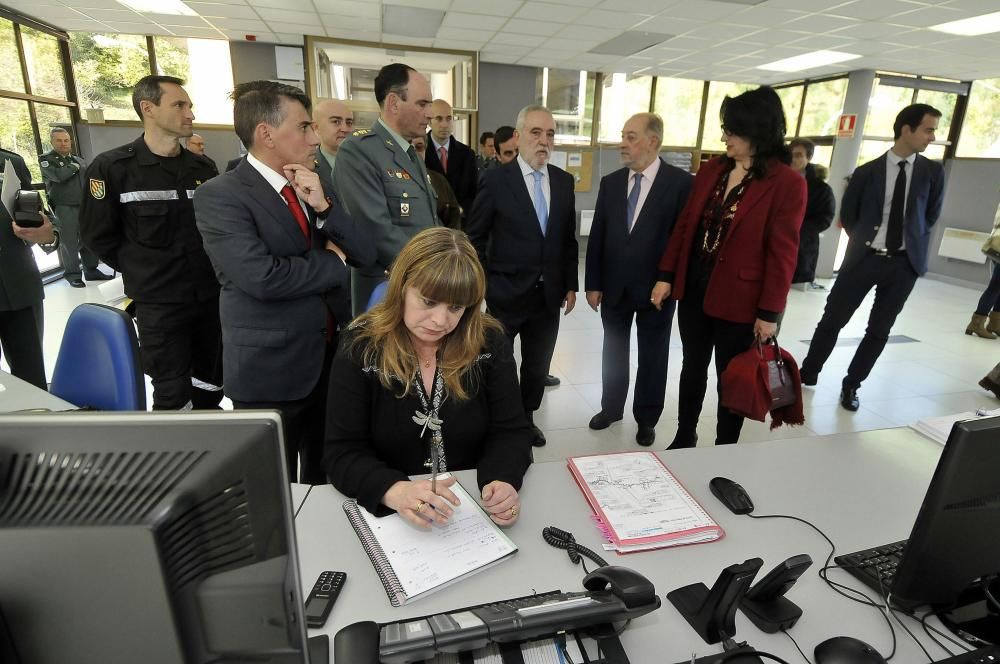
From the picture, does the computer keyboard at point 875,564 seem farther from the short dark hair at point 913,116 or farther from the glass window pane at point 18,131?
the glass window pane at point 18,131

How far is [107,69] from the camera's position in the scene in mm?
6695

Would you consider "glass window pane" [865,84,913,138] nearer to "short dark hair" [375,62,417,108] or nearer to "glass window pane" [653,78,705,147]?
"glass window pane" [653,78,705,147]

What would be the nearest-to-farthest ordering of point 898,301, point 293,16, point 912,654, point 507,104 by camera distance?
point 912,654 → point 898,301 → point 293,16 → point 507,104

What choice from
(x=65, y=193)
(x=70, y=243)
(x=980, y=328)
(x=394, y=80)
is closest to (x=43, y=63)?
(x=65, y=193)

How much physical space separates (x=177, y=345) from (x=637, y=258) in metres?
2.22

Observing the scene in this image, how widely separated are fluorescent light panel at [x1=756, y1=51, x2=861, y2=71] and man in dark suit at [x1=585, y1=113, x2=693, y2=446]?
208 inches

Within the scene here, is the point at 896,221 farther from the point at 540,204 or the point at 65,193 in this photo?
the point at 65,193

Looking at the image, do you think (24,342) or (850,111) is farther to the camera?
(850,111)

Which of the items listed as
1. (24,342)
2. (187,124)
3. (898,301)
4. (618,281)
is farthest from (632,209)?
(24,342)

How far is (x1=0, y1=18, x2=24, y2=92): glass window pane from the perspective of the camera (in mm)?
5398

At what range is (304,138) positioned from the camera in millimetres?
1696

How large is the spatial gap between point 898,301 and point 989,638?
114 inches

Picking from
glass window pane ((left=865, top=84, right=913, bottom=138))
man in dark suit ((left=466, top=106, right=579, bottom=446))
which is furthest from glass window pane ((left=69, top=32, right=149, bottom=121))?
glass window pane ((left=865, top=84, right=913, bottom=138))

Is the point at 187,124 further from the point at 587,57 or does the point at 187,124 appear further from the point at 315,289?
the point at 587,57
